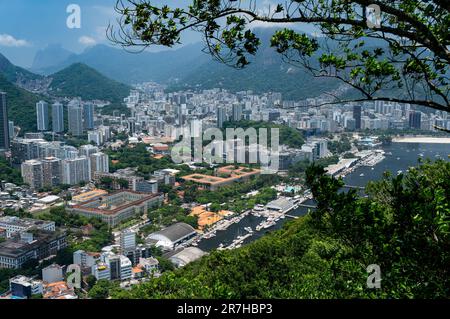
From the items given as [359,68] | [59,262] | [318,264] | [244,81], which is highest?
[244,81]

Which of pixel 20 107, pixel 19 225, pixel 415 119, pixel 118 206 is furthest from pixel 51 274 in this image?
pixel 415 119

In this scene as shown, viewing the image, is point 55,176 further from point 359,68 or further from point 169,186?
point 359,68

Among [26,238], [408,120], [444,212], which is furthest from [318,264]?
[408,120]

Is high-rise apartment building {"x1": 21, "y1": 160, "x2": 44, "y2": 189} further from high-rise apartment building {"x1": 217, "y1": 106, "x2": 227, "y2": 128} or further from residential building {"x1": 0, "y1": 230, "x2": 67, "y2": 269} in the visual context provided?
high-rise apartment building {"x1": 217, "y1": 106, "x2": 227, "y2": 128}

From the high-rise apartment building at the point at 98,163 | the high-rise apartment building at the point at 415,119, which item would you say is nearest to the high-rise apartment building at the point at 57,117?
the high-rise apartment building at the point at 98,163

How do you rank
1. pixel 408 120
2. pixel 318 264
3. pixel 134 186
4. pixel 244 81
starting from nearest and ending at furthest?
pixel 318 264, pixel 134 186, pixel 408 120, pixel 244 81

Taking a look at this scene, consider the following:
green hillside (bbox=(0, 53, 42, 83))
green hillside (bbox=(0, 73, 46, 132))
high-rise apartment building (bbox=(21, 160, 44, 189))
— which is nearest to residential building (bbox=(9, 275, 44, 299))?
high-rise apartment building (bbox=(21, 160, 44, 189))

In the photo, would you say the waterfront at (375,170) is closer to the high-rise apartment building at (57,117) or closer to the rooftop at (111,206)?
the rooftop at (111,206)
